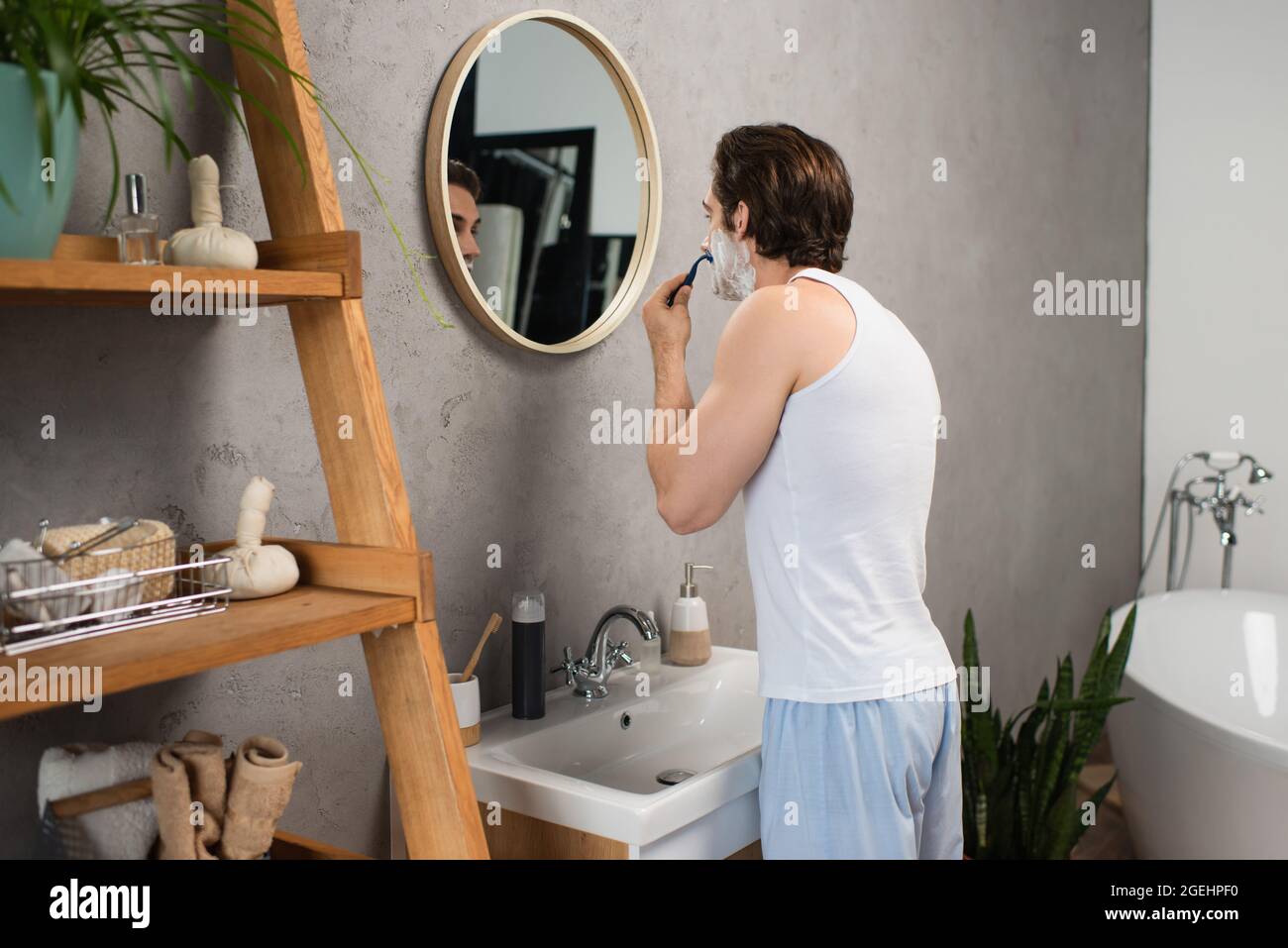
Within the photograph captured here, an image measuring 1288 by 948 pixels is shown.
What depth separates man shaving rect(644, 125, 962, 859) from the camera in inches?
49.2

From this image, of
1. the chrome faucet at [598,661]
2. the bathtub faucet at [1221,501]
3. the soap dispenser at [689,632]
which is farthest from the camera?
the bathtub faucet at [1221,501]

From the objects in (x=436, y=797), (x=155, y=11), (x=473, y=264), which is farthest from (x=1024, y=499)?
(x=155, y=11)

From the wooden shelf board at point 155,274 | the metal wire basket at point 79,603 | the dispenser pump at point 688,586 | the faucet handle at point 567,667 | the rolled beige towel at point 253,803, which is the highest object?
the wooden shelf board at point 155,274

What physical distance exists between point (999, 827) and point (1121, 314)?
2.24m

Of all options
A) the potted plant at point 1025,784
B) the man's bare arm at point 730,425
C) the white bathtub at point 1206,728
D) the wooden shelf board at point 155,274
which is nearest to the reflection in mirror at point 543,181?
the man's bare arm at point 730,425

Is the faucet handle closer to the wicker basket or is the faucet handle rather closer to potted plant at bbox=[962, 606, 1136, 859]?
the wicker basket

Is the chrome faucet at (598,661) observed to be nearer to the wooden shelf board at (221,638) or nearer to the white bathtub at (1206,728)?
the wooden shelf board at (221,638)

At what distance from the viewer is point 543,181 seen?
1601 millimetres

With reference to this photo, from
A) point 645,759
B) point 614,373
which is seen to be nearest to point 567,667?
point 645,759

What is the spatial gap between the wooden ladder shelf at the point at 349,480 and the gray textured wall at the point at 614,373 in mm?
155

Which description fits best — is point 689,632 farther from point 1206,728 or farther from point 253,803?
point 1206,728

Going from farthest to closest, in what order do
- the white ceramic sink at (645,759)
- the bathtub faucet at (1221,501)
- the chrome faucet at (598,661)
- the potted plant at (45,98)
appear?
the bathtub faucet at (1221,501) → the chrome faucet at (598,661) → the white ceramic sink at (645,759) → the potted plant at (45,98)

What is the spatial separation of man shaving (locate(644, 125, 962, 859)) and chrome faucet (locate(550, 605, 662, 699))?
34 cm

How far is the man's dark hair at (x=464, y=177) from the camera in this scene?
4.76 feet
